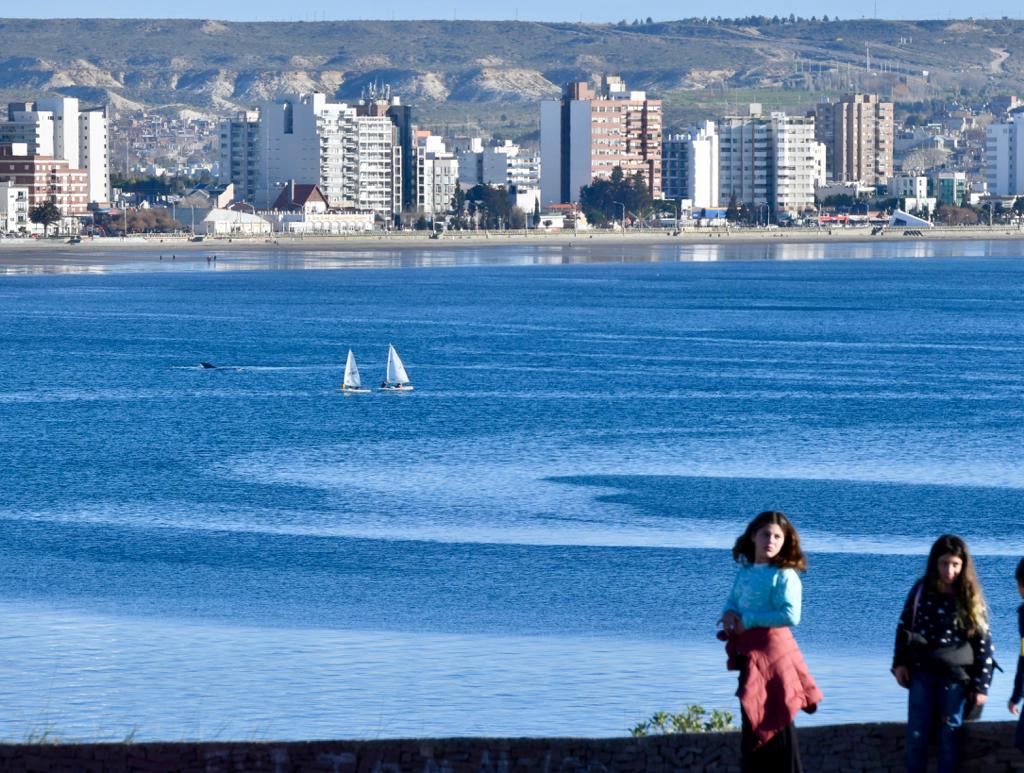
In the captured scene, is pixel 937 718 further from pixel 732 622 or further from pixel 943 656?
pixel 732 622

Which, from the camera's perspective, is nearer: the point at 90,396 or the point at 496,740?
the point at 496,740

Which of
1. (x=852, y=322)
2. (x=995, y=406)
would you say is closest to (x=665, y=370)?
(x=995, y=406)

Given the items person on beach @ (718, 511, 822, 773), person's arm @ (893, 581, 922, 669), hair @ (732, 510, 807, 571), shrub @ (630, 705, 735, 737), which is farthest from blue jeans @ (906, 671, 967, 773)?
shrub @ (630, 705, 735, 737)

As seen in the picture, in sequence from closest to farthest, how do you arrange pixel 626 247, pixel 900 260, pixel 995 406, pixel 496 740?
pixel 496 740 < pixel 995 406 < pixel 900 260 < pixel 626 247

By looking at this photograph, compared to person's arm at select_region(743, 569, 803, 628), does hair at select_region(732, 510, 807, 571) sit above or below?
above

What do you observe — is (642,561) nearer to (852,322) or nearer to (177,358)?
(177,358)

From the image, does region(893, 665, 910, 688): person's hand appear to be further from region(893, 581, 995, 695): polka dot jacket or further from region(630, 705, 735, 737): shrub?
region(630, 705, 735, 737): shrub

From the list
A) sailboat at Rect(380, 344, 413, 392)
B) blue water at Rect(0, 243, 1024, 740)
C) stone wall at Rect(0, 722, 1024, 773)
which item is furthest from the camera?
sailboat at Rect(380, 344, 413, 392)

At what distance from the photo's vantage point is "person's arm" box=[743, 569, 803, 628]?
28.7 ft

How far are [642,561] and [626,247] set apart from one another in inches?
6964

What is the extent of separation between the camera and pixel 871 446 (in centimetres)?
3616

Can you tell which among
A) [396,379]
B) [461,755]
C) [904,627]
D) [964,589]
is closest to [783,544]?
[904,627]

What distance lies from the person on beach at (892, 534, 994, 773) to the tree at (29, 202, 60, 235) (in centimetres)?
18548

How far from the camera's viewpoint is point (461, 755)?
9258 millimetres
